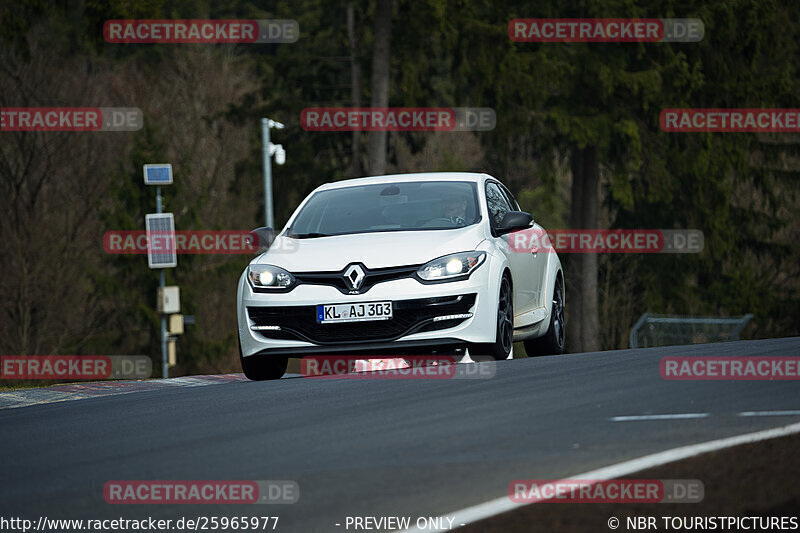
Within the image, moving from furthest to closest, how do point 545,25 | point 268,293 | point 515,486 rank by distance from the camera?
point 545,25 → point 268,293 → point 515,486

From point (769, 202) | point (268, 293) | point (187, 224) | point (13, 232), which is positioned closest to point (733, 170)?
point (769, 202)

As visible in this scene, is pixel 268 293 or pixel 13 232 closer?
pixel 268 293

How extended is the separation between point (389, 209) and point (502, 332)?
Answer: 1.66 metres

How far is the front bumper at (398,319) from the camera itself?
10.6 meters

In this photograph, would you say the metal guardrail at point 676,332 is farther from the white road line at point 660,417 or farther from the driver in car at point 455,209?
the white road line at point 660,417

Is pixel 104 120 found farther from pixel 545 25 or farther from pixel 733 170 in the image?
pixel 733 170

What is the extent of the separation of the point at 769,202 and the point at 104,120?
2138cm

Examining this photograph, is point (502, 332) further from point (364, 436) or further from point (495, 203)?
point (364, 436)

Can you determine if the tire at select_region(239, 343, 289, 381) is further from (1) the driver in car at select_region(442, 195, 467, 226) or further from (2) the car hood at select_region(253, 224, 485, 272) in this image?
(1) the driver in car at select_region(442, 195, 467, 226)

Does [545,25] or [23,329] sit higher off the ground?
[545,25]

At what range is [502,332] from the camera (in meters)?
11.1

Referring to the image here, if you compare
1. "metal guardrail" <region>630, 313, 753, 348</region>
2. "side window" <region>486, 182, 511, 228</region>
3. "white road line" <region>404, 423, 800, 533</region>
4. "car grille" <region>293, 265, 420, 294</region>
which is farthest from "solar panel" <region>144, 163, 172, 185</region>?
"white road line" <region>404, 423, 800, 533</region>

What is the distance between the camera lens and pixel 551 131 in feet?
109

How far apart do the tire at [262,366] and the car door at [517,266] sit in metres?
2.10
